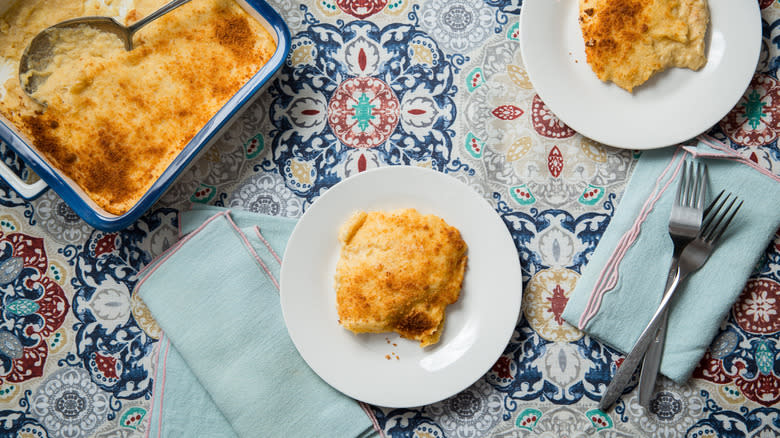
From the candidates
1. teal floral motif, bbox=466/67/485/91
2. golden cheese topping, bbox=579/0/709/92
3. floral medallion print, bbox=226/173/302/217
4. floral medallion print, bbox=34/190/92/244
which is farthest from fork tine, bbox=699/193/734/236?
floral medallion print, bbox=34/190/92/244

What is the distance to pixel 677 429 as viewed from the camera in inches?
76.2

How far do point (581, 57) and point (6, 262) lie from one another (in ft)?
7.97

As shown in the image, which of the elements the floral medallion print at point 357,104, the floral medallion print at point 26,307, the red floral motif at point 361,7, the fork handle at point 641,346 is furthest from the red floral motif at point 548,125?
the floral medallion print at point 26,307

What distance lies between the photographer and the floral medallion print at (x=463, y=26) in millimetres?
2031

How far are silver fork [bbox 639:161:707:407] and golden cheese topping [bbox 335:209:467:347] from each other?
777 millimetres

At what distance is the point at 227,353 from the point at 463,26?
1603 mm

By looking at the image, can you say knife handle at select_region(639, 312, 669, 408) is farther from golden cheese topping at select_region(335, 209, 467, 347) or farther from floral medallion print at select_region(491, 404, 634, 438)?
golden cheese topping at select_region(335, 209, 467, 347)

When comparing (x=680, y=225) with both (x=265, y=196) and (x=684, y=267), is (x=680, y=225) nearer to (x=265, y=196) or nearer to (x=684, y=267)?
(x=684, y=267)

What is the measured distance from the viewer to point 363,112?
2.02 meters

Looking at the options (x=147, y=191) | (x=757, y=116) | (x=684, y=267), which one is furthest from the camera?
(x=757, y=116)

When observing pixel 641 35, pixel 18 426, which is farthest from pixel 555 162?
pixel 18 426

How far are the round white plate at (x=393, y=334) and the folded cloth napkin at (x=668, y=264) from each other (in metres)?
0.34

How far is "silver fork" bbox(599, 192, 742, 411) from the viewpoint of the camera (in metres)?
1.84

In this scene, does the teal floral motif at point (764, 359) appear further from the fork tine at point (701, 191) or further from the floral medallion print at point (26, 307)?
the floral medallion print at point (26, 307)
